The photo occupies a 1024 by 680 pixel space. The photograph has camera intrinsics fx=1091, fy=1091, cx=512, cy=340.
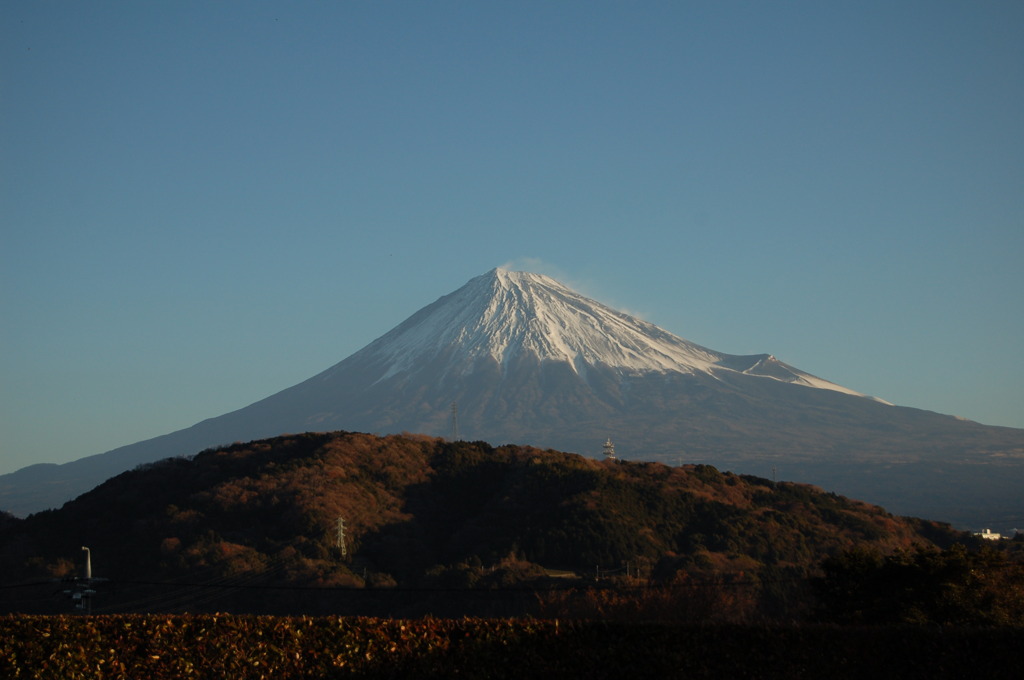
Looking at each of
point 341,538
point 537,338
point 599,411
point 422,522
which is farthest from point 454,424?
point 537,338

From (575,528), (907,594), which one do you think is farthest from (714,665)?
(575,528)

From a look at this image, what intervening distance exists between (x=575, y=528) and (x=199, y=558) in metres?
14.1

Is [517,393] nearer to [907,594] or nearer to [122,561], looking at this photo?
[122,561]

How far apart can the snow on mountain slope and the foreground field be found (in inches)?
5245

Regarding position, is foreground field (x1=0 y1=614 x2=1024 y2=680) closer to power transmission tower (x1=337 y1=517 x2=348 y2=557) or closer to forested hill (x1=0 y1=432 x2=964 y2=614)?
forested hill (x1=0 y1=432 x2=964 y2=614)

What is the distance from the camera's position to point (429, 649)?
1733 cm

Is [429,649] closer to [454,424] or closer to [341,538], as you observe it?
[341,538]

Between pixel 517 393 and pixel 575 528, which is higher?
pixel 517 393

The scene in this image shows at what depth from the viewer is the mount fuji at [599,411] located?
12456 cm

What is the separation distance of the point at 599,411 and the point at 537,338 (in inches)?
834

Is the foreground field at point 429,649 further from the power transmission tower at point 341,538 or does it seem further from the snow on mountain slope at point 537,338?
the snow on mountain slope at point 537,338

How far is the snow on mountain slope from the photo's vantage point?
15675cm

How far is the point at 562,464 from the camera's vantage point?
49656 mm

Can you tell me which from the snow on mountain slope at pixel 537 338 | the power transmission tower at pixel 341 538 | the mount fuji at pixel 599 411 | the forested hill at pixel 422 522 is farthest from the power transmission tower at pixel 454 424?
the power transmission tower at pixel 341 538
